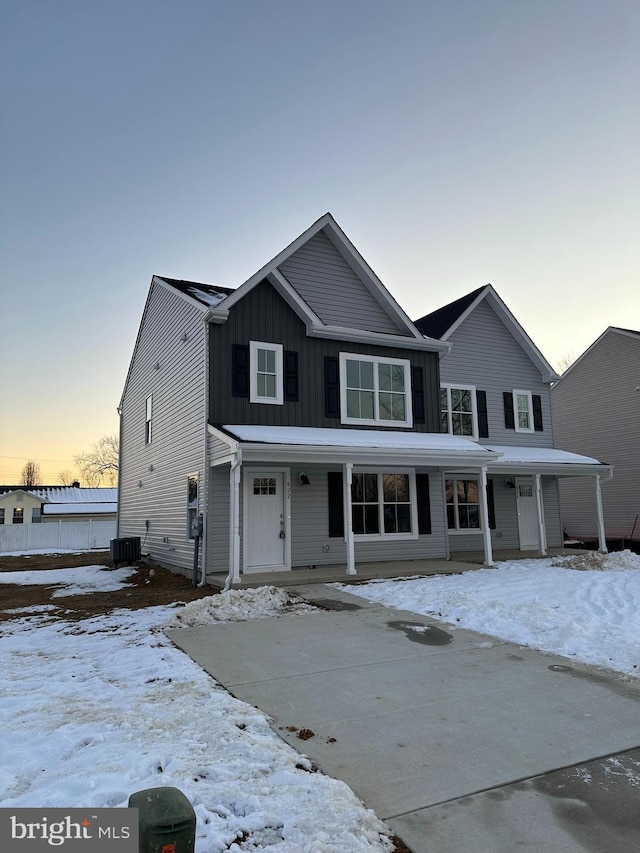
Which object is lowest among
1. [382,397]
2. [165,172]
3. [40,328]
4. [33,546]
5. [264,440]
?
[33,546]

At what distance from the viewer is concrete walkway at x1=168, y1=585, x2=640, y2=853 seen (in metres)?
2.84

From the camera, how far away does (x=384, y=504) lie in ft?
46.0

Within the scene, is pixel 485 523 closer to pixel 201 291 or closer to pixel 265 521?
pixel 265 521

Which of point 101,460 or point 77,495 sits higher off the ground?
point 101,460

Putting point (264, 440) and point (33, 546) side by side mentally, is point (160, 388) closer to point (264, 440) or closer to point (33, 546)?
point (264, 440)

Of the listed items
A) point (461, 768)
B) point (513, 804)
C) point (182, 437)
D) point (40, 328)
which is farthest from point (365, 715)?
point (40, 328)

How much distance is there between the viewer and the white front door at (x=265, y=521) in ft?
39.4

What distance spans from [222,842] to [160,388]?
48.0 ft

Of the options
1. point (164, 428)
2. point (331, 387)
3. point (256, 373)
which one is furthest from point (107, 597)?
point (331, 387)

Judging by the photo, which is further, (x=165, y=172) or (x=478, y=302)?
(x=478, y=302)

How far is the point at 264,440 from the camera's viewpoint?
11008 mm

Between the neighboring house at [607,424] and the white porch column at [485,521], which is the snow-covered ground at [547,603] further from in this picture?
the neighboring house at [607,424]

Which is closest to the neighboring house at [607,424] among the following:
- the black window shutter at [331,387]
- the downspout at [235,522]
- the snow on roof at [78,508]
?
the black window shutter at [331,387]

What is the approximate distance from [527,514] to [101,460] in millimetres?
47894
